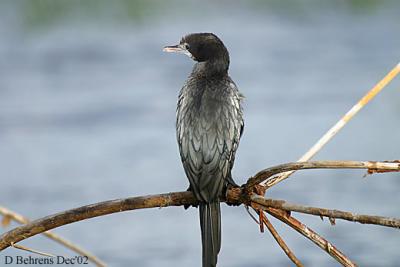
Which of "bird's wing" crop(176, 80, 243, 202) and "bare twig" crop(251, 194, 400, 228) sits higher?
"bird's wing" crop(176, 80, 243, 202)

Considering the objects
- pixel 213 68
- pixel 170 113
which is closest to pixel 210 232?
pixel 213 68

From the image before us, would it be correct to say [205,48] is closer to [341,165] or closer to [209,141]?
[209,141]

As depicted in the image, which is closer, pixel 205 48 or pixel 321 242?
pixel 321 242

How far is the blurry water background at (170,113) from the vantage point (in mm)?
7836

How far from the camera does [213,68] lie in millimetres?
4930

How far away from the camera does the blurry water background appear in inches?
309

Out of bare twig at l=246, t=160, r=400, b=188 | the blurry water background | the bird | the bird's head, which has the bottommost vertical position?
bare twig at l=246, t=160, r=400, b=188

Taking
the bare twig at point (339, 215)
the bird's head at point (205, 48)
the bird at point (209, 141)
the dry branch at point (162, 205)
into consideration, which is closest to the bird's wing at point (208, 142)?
the bird at point (209, 141)

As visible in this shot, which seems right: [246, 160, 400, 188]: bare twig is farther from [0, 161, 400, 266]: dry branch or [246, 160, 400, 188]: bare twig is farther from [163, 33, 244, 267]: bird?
[163, 33, 244, 267]: bird

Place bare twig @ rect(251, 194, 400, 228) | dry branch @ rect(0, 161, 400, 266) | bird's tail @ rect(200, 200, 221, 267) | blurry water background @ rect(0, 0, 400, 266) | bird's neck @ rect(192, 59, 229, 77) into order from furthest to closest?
blurry water background @ rect(0, 0, 400, 266)
bird's neck @ rect(192, 59, 229, 77)
bird's tail @ rect(200, 200, 221, 267)
dry branch @ rect(0, 161, 400, 266)
bare twig @ rect(251, 194, 400, 228)

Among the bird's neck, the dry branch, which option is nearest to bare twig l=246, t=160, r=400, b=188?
the dry branch

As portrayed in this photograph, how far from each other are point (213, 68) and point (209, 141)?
1.54ft

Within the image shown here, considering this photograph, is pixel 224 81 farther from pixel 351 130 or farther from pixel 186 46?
pixel 351 130

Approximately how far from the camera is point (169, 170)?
8.89 meters
